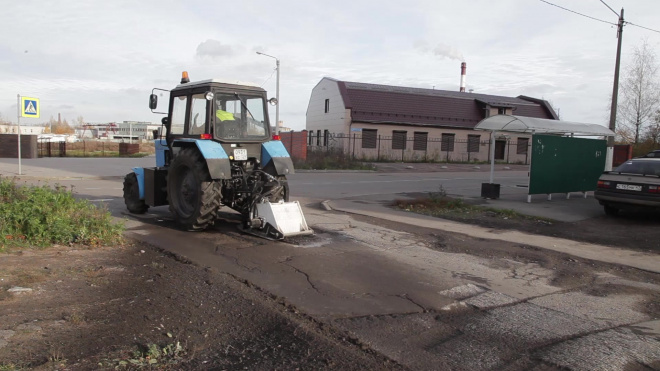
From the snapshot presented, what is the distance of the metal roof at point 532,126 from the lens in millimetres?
15266

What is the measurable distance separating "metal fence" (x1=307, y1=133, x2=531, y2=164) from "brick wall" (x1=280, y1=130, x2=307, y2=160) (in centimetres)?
194

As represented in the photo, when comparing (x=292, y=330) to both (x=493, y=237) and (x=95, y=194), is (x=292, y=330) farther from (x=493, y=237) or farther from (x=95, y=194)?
(x=95, y=194)

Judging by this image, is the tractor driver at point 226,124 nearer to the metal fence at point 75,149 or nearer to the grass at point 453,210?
the grass at point 453,210

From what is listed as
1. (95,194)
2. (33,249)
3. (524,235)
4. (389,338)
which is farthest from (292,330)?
(95,194)

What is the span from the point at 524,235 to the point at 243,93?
238 inches

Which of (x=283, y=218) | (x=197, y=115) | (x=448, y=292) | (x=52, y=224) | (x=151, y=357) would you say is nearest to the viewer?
(x=151, y=357)

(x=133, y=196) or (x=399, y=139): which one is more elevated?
(x=399, y=139)

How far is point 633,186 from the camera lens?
11.0 metres

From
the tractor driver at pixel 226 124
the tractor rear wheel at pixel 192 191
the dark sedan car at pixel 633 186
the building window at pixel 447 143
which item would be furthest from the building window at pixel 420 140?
the tractor rear wheel at pixel 192 191

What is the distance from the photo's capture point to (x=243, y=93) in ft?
28.9

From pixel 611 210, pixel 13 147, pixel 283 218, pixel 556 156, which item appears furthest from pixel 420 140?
pixel 283 218

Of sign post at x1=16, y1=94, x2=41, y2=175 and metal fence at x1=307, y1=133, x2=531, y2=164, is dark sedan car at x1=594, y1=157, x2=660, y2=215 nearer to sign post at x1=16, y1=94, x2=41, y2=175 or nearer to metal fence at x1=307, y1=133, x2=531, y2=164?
sign post at x1=16, y1=94, x2=41, y2=175

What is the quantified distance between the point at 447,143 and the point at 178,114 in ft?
115

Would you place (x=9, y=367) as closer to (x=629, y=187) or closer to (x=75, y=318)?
(x=75, y=318)
